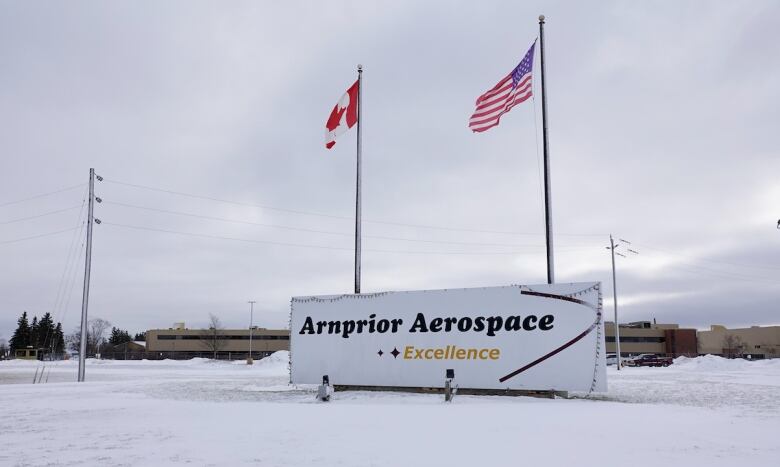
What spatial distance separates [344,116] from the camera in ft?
A: 80.3

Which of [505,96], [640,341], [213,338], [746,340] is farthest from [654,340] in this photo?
[505,96]

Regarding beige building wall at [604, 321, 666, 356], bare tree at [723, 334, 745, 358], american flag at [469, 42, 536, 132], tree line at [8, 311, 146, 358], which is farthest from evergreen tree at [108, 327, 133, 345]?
american flag at [469, 42, 536, 132]

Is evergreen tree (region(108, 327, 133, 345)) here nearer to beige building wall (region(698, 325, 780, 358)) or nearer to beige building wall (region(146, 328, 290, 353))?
beige building wall (region(146, 328, 290, 353))

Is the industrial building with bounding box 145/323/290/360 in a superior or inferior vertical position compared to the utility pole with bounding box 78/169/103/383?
inferior

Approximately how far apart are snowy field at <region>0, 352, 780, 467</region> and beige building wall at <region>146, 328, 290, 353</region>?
111 m

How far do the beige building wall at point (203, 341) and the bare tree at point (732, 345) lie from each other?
8485 cm

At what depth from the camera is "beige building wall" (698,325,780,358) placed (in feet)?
346

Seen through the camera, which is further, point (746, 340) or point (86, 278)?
point (746, 340)

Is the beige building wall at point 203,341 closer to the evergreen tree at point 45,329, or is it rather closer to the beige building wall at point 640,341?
the evergreen tree at point 45,329

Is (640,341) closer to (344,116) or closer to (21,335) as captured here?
(344,116)

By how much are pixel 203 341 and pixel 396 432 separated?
12373 cm

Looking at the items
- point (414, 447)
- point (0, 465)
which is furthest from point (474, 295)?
point (0, 465)

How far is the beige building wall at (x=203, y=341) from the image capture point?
127m

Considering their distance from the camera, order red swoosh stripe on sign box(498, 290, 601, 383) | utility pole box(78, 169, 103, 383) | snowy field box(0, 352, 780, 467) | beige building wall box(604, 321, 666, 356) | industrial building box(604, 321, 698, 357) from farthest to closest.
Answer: beige building wall box(604, 321, 666, 356), industrial building box(604, 321, 698, 357), utility pole box(78, 169, 103, 383), red swoosh stripe on sign box(498, 290, 601, 383), snowy field box(0, 352, 780, 467)
